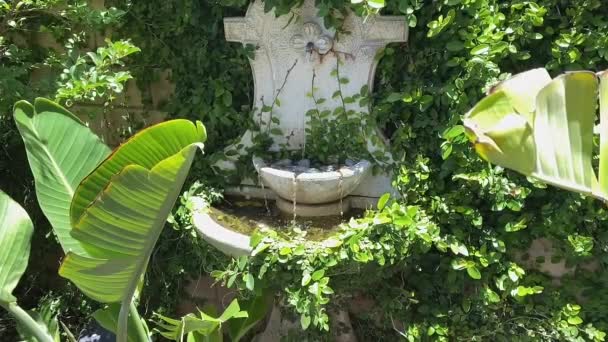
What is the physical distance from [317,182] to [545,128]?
158cm

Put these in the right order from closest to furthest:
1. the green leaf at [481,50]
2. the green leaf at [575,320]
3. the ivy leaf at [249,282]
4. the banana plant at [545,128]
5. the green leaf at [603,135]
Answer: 1. the banana plant at [545,128]
2. the green leaf at [603,135]
3. the ivy leaf at [249,282]
4. the green leaf at [481,50]
5. the green leaf at [575,320]

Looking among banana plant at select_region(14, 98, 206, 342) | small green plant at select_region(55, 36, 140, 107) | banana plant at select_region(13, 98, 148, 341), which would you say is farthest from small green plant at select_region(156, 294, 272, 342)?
small green plant at select_region(55, 36, 140, 107)

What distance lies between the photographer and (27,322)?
79.1 inches

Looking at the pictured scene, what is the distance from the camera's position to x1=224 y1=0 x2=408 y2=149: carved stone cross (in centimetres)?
289

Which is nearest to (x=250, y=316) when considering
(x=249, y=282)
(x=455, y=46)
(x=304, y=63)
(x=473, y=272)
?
(x=249, y=282)

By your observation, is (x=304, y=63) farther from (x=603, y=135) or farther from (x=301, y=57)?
(x=603, y=135)

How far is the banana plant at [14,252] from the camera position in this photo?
6.43 feet

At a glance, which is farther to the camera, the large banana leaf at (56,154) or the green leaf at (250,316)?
the green leaf at (250,316)

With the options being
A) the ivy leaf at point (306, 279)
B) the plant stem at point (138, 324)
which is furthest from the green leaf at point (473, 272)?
the plant stem at point (138, 324)

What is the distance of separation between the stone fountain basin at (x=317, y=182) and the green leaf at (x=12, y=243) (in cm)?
107

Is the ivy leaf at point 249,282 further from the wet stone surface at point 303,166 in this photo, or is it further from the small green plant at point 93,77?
the small green plant at point 93,77

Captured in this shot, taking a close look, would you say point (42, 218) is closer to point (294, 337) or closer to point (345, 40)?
point (294, 337)

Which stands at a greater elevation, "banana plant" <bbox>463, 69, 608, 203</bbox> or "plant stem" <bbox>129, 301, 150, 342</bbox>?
"banana plant" <bbox>463, 69, 608, 203</bbox>

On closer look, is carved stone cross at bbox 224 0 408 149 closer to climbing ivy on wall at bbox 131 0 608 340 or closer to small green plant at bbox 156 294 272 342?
climbing ivy on wall at bbox 131 0 608 340
